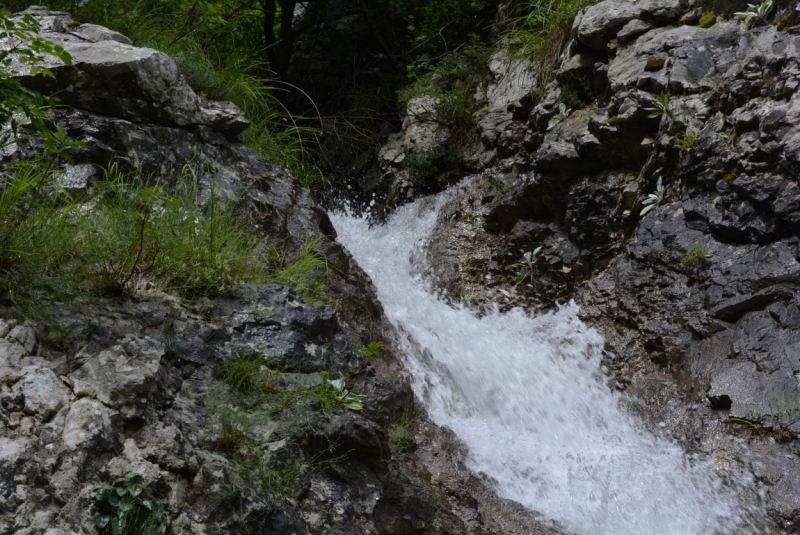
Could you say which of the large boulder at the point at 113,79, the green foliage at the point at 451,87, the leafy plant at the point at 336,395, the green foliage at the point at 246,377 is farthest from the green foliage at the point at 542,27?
the green foliage at the point at 246,377

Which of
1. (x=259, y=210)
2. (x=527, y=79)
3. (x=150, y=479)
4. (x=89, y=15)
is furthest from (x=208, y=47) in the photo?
(x=150, y=479)

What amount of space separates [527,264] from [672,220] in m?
1.34

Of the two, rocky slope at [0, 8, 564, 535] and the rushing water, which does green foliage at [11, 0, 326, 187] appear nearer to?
rocky slope at [0, 8, 564, 535]

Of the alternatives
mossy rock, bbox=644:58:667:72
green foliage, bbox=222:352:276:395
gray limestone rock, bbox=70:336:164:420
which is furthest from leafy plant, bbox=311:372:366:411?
mossy rock, bbox=644:58:667:72

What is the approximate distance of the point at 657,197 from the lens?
5090 mm

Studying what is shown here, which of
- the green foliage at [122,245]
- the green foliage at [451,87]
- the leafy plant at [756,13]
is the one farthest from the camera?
the green foliage at [451,87]

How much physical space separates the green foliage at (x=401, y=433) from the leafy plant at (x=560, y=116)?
340 cm

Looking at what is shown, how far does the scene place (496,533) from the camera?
3.36m

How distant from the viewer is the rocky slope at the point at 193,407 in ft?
7.47

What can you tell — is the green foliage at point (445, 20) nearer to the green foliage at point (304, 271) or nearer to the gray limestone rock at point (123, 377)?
the green foliage at point (304, 271)

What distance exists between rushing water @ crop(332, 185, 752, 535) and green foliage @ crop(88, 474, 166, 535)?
2.04m

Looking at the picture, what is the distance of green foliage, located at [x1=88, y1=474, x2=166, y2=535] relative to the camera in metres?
2.10

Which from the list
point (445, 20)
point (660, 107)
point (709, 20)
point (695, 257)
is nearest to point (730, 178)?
point (695, 257)

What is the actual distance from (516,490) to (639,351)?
166cm
